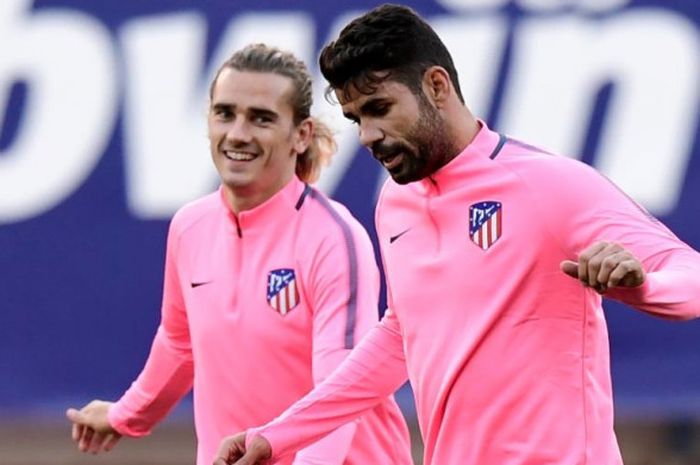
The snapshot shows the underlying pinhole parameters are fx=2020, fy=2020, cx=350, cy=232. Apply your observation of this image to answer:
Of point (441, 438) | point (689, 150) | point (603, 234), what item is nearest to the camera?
point (603, 234)

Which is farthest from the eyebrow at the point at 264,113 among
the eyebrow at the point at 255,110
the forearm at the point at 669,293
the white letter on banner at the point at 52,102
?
the white letter on banner at the point at 52,102

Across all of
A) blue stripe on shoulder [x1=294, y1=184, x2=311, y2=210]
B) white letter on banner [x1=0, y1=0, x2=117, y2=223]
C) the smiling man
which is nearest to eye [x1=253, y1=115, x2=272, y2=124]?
the smiling man

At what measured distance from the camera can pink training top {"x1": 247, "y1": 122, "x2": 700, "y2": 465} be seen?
4074 millimetres

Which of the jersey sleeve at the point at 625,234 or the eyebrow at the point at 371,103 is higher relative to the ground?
the eyebrow at the point at 371,103

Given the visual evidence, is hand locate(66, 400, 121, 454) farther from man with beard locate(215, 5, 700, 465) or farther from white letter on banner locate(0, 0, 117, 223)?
white letter on banner locate(0, 0, 117, 223)

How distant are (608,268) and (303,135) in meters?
2.34

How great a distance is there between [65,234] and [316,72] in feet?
3.87

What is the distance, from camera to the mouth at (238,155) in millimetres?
5570

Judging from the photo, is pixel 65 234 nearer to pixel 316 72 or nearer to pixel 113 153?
pixel 113 153

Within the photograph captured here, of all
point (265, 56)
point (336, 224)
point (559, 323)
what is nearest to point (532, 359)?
point (559, 323)

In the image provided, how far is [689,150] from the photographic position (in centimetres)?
784

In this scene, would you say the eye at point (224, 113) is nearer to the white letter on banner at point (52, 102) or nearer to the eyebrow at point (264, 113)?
the eyebrow at point (264, 113)

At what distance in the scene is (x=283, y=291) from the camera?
212 inches

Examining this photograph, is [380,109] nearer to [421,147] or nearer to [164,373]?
[421,147]
